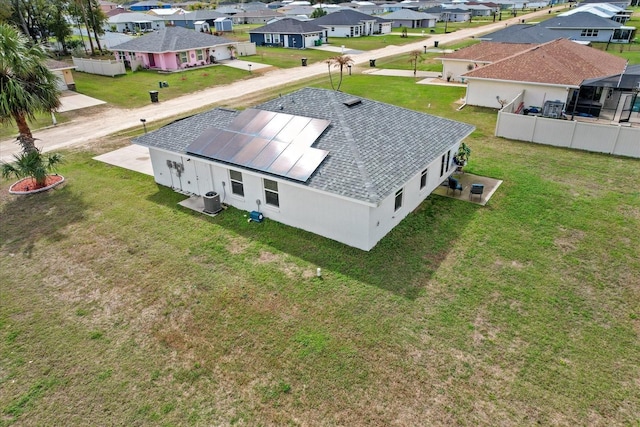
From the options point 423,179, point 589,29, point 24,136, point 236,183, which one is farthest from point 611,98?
point 589,29

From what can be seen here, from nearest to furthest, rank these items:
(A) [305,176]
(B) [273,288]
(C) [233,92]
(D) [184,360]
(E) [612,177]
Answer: (D) [184,360] < (B) [273,288] < (A) [305,176] < (E) [612,177] < (C) [233,92]

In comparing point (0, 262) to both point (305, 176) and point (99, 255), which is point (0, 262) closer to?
point (99, 255)

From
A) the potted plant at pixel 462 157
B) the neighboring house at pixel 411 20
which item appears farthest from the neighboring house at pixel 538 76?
the neighboring house at pixel 411 20

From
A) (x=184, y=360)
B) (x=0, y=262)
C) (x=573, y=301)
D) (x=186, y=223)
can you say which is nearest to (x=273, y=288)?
(x=184, y=360)

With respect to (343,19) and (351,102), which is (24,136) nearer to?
(351,102)

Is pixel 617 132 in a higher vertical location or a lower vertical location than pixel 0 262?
higher

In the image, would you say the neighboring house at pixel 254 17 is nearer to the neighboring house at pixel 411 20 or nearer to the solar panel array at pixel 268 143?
the neighboring house at pixel 411 20
